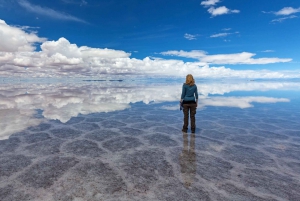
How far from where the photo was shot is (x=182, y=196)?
12.5ft

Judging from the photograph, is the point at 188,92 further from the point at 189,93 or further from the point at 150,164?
the point at 150,164

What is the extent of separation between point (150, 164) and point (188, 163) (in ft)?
3.28

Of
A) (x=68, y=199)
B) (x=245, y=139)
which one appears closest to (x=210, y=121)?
(x=245, y=139)

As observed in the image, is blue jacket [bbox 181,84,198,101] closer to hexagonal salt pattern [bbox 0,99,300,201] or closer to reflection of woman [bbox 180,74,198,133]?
reflection of woman [bbox 180,74,198,133]

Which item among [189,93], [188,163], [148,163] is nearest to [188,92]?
[189,93]

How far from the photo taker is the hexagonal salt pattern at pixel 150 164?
394 cm

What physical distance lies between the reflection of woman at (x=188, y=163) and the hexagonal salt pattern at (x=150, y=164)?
0.07ft

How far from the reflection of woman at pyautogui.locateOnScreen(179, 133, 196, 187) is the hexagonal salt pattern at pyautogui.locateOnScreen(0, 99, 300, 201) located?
0.02 m

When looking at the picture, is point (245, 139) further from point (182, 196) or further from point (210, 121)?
point (182, 196)

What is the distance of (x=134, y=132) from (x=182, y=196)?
4.69 metres

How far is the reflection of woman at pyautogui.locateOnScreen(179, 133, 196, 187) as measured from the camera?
4.46 m

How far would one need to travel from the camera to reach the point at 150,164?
5.20 meters

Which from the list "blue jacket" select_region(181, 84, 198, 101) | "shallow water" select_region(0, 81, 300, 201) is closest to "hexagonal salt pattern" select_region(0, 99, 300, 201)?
Result: "shallow water" select_region(0, 81, 300, 201)

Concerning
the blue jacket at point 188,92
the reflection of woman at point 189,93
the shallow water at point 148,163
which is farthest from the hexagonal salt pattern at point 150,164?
the blue jacket at point 188,92
